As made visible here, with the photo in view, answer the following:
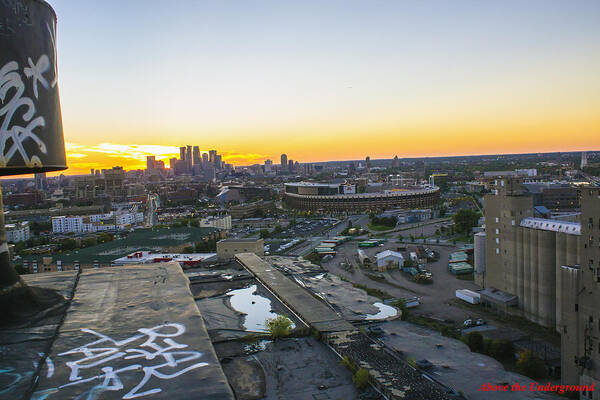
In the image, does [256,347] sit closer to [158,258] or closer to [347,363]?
[347,363]

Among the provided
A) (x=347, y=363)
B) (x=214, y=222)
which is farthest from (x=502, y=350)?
(x=214, y=222)

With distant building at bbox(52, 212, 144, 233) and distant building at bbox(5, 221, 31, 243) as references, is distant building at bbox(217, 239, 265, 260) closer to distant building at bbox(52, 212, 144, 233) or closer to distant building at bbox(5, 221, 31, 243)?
distant building at bbox(52, 212, 144, 233)

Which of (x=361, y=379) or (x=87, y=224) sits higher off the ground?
(x=361, y=379)

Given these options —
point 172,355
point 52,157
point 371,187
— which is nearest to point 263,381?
point 172,355

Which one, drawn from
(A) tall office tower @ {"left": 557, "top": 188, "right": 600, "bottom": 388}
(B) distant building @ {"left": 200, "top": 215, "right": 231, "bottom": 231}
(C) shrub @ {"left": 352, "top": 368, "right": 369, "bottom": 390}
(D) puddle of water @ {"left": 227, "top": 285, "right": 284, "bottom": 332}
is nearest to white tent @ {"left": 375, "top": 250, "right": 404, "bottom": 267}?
(D) puddle of water @ {"left": 227, "top": 285, "right": 284, "bottom": 332}

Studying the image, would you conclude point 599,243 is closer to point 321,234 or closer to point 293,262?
point 293,262

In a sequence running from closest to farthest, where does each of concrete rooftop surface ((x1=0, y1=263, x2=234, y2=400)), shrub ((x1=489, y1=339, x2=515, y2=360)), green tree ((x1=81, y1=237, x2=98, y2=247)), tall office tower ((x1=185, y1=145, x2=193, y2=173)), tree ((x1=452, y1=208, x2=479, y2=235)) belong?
concrete rooftop surface ((x1=0, y1=263, x2=234, y2=400)), shrub ((x1=489, y1=339, x2=515, y2=360)), green tree ((x1=81, y1=237, x2=98, y2=247)), tree ((x1=452, y1=208, x2=479, y2=235)), tall office tower ((x1=185, y1=145, x2=193, y2=173))

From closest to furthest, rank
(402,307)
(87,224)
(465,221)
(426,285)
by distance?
1. (402,307)
2. (426,285)
3. (465,221)
4. (87,224)
